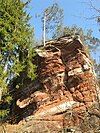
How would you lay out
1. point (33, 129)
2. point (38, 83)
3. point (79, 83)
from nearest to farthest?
1. point (33, 129)
2. point (79, 83)
3. point (38, 83)

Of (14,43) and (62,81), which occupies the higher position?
(14,43)

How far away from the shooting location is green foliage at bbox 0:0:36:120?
76.1 feet

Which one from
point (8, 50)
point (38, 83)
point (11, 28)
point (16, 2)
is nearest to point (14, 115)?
point (38, 83)

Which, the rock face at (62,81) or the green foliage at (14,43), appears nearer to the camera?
the rock face at (62,81)

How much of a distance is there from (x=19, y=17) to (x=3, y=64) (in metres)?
3.87

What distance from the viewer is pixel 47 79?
23.9 meters

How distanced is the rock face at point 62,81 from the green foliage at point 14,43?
38.7 inches

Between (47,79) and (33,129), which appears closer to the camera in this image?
(33,129)

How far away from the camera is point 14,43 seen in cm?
2400

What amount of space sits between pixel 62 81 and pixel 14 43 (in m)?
4.24

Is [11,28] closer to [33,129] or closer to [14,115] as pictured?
[14,115]

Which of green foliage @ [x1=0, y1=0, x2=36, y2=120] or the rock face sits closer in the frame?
the rock face

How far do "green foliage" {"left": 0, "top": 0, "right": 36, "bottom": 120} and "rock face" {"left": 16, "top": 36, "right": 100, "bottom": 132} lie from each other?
983 millimetres

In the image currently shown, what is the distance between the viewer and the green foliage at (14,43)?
23188 mm
